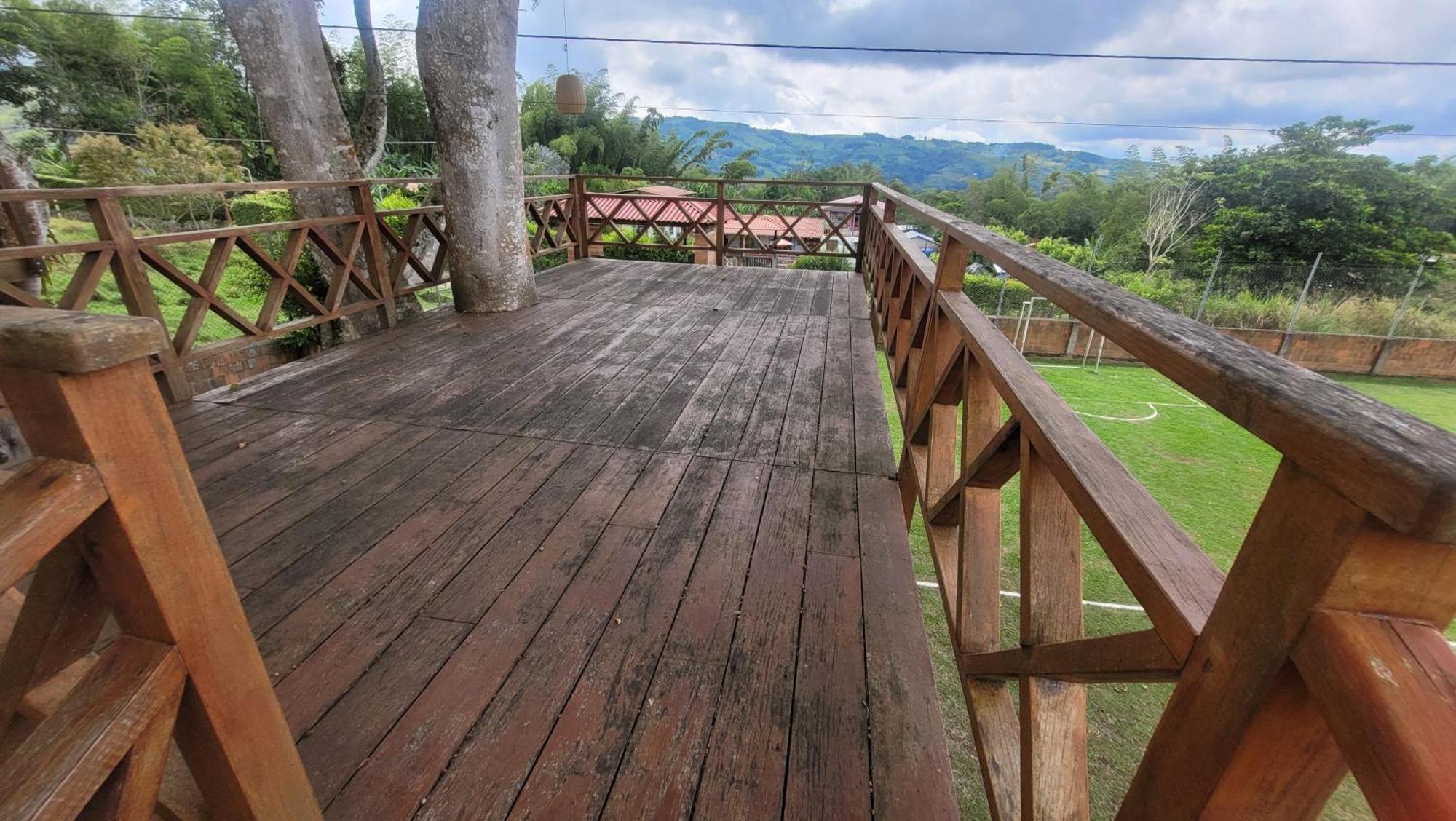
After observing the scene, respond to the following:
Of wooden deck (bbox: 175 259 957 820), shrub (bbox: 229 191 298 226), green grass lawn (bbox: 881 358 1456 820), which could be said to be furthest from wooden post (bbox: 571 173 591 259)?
shrub (bbox: 229 191 298 226)

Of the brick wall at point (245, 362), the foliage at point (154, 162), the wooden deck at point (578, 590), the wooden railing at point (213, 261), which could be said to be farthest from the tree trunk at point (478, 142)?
the foliage at point (154, 162)

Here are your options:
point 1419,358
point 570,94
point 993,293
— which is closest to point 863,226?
point 570,94

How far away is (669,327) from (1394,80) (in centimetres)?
1753

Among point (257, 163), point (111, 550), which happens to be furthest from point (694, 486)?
point (257, 163)

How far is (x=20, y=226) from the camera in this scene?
124 inches

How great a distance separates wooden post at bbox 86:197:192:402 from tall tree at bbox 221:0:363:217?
237 centimetres

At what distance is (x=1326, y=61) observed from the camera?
9773mm

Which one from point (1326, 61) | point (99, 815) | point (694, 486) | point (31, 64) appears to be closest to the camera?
point (99, 815)

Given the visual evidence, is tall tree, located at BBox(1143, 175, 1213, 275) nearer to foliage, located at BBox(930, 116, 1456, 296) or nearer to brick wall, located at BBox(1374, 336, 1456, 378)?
foliage, located at BBox(930, 116, 1456, 296)

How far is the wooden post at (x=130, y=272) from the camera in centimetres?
226

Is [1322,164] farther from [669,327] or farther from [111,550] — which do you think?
[111,550]

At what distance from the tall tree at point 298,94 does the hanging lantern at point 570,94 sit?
4015 millimetres

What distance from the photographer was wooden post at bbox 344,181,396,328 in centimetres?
345

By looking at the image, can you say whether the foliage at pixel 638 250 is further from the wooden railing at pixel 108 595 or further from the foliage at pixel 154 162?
the foliage at pixel 154 162
